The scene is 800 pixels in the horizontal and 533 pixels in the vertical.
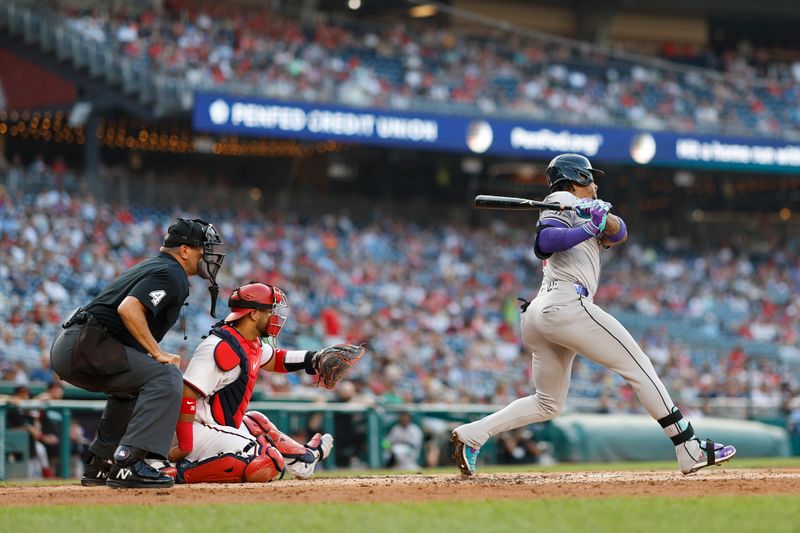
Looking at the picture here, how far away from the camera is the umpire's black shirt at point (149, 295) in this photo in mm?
6688

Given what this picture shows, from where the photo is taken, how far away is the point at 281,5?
26719 mm

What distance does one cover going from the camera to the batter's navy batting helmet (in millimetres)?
7410

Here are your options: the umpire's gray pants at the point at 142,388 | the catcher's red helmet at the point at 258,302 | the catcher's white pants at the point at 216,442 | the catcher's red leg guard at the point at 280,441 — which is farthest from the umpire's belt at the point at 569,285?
the umpire's gray pants at the point at 142,388

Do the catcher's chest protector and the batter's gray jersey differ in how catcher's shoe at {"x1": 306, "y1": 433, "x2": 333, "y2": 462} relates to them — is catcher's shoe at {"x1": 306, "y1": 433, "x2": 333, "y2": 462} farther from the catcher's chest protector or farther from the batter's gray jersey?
the batter's gray jersey

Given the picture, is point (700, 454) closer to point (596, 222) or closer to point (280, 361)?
point (596, 222)

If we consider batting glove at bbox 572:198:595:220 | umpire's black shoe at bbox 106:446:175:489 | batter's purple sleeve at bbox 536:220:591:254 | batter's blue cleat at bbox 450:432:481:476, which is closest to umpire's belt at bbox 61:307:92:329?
umpire's black shoe at bbox 106:446:175:489

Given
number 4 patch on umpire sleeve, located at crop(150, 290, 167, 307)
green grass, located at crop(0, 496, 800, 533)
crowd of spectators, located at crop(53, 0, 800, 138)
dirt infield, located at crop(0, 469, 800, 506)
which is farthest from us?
crowd of spectators, located at crop(53, 0, 800, 138)

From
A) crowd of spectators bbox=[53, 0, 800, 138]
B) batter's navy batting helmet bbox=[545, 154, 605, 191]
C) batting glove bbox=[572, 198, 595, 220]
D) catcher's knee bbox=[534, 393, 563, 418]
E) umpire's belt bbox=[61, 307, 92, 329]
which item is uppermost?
crowd of spectators bbox=[53, 0, 800, 138]

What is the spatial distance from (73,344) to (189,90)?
50.3ft

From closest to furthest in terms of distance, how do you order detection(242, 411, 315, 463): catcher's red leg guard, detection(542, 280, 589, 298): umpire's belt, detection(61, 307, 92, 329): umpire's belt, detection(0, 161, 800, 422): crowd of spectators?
detection(61, 307, 92, 329): umpire's belt
detection(542, 280, 589, 298): umpire's belt
detection(242, 411, 315, 463): catcher's red leg guard
detection(0, 161, 800, 422): crowd of spectators

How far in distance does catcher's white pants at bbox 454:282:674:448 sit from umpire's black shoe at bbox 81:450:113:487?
6.64 feet

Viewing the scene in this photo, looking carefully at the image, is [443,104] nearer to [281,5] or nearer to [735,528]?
[281,5]

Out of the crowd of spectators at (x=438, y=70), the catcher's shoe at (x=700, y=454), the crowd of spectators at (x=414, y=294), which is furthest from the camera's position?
the crowd of spectators at (x=438, y=70)

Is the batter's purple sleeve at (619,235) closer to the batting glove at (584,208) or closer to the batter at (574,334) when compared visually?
the batter at (574,334)
